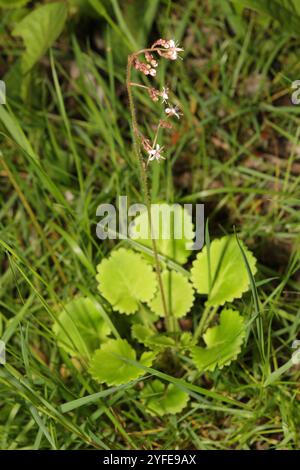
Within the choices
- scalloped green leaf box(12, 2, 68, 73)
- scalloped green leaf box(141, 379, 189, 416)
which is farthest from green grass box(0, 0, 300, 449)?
scalloped green leaf box(12, 2, 68, 73)

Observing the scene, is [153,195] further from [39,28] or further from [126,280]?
[39,28]

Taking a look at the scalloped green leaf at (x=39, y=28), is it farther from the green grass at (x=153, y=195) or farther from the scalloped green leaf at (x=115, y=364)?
the scalloped green leaf at (x=115, y=364)

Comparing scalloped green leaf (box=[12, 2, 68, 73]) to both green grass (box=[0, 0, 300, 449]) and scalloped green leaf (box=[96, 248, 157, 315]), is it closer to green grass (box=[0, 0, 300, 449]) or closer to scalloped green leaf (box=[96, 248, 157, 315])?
green grass (box=[0, 0, 300, 449])

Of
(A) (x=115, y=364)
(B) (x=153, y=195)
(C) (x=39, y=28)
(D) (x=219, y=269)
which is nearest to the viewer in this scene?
(A) (x=115, y=364)

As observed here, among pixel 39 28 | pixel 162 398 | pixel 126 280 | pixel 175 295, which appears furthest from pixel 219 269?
pixel 39 28
